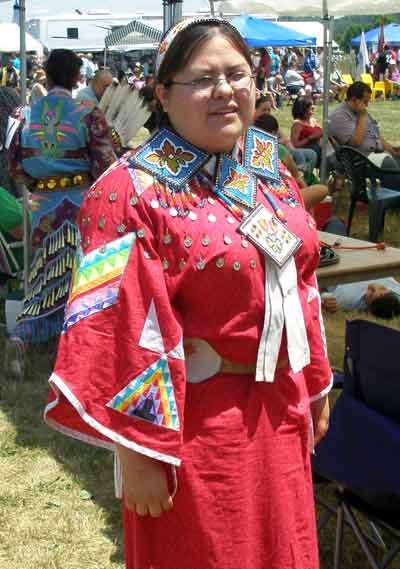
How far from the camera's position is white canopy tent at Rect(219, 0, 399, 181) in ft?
27.2

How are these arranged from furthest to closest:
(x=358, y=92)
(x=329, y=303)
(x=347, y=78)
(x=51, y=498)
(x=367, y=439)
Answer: (x=347, y=78) < (x=358, y=92) < (x=329, y=303) < (x=51, y=498) < (x=367, y=439)

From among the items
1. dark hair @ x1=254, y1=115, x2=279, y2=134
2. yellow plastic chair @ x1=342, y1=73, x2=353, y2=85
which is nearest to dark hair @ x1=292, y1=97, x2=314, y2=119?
dark hair @ x1=254, y1=115, x2=279, y2=134

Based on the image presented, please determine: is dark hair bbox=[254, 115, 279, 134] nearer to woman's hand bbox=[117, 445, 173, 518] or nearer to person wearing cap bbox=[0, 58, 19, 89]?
woman's hand bbox=[117, 445, 173, 518]

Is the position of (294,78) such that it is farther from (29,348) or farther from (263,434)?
(263,434)

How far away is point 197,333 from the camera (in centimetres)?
166

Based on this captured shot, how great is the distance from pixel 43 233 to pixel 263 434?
3.18m

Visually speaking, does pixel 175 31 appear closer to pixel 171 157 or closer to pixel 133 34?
pixel 171 157

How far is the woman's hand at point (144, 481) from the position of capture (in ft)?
5.23

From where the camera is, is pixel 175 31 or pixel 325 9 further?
pixel 325 9

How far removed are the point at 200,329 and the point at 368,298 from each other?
3.09 meters

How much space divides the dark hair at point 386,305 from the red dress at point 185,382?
111 inches

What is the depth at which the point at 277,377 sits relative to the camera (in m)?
1.76

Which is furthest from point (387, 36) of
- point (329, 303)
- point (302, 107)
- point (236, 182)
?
point (236, 182)

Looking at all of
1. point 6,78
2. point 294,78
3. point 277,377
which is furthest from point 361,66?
A: point 277,377
